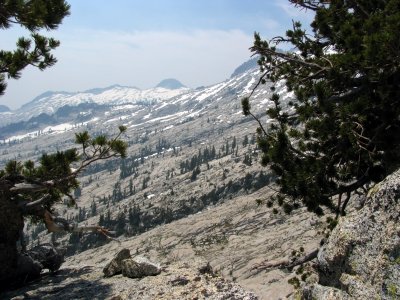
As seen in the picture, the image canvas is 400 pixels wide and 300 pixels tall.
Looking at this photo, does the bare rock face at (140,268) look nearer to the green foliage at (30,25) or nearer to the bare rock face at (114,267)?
the bare rock face at (114,267)

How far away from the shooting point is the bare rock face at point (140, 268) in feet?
46.9

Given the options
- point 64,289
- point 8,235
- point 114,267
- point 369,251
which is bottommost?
point 64,289

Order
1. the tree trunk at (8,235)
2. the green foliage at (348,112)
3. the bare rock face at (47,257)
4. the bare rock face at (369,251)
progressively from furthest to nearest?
1. the bare rock face at (47,257)
2. the tree trunk at (8,235)
3. the green foliage at (348,112)
4. the bare rock face at (369,251)

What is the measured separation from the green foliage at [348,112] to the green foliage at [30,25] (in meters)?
8.38

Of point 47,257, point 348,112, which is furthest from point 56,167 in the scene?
point 348,112

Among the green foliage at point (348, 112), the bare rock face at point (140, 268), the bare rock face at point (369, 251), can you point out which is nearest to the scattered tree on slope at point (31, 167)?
the bare rock face at point (140, 268)

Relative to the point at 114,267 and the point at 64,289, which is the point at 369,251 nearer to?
the point at 114,267

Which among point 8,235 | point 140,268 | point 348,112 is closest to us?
point 348,112

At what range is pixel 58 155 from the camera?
1609 centimetres

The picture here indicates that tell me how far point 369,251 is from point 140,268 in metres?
9.01

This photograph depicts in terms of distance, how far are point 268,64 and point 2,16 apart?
13634 mm

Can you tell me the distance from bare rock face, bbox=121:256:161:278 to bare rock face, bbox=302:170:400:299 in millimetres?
6487

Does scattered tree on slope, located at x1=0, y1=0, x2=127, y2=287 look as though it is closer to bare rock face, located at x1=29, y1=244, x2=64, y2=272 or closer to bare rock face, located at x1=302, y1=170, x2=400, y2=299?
bare rock face, located at x1=29, y1=244, x2=64, y2=272

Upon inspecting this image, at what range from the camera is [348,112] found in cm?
1320
